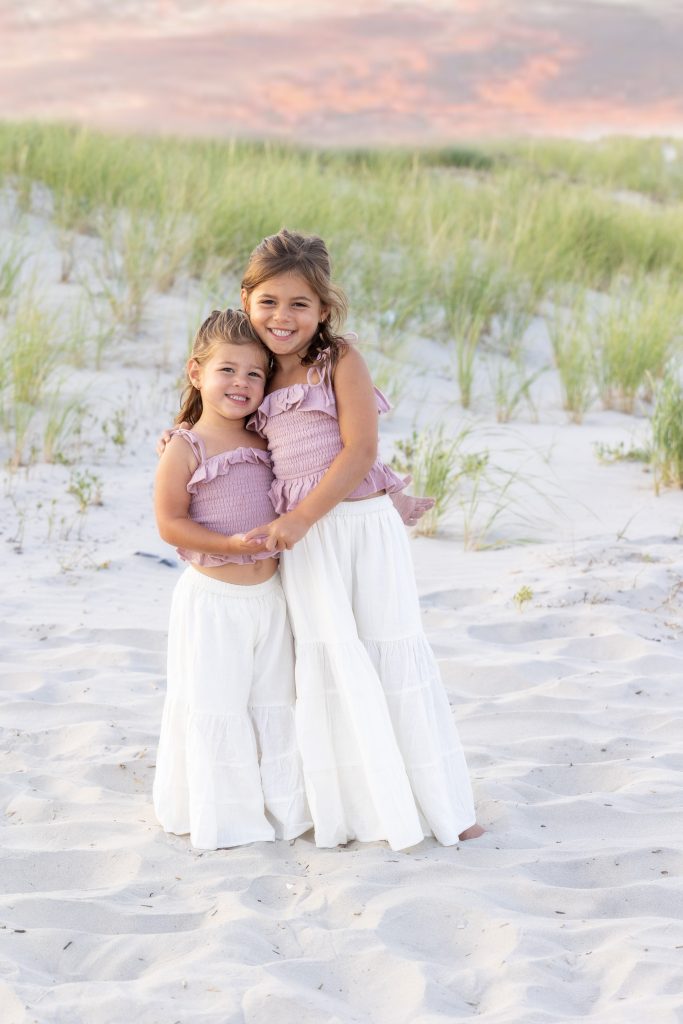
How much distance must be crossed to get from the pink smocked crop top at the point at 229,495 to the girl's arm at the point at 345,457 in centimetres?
11

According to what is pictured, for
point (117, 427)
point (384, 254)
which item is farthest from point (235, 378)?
point (384, 254)

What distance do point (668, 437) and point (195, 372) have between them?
12.7 feet

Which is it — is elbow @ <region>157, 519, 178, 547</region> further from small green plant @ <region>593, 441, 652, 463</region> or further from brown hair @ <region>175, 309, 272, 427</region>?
small green plant @ <region>593, 441, 652, 463</region>

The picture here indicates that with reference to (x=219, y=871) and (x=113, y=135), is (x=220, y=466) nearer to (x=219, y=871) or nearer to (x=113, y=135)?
(x=219, y=871)

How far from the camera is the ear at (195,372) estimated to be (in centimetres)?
307

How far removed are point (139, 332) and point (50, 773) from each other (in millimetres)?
5145

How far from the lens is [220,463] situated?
9.78ft

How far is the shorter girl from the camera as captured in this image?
9.78 feet

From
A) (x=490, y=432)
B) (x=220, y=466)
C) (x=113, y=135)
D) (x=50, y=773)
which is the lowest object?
(x=50, y=773)

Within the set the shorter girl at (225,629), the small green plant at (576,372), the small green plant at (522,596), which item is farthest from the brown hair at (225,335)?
the small green plant at (576,372)

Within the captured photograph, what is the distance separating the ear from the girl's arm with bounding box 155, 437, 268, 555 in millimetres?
166

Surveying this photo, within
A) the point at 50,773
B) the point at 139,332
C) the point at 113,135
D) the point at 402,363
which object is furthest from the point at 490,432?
the point at 113,135

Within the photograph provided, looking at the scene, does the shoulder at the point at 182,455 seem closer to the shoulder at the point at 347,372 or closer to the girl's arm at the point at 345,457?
the girl's arm at the point at 345,457

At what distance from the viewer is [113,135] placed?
11.8 metres
